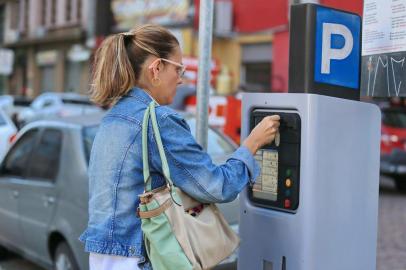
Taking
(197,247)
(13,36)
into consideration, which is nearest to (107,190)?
(197,247)

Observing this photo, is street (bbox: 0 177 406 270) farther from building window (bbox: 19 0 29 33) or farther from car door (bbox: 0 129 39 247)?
building window (bbox: 19 0 29 33)

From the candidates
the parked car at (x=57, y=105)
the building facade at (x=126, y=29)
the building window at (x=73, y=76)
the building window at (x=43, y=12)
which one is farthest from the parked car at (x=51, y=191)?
the building window at (x=43, y=12)

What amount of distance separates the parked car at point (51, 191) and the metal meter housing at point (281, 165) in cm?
144

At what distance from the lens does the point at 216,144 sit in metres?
5.36

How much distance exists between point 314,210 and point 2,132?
27.9ft

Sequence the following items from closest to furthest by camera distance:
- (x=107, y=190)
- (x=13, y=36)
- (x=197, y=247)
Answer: (x=197, y=247), (x=107, y=190), (x=13, y=36)

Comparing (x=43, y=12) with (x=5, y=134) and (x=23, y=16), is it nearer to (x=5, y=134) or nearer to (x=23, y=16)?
(x=23, y=16)

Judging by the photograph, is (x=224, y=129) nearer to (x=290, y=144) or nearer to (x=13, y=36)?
(x=290, y=144)

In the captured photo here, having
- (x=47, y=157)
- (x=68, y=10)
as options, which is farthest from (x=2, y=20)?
(x=47, y=157)

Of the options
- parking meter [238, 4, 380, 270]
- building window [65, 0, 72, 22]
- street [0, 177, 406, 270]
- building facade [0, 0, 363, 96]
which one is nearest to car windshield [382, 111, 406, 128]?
street [0, 177, 406, 270]

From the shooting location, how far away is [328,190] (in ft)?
7.79

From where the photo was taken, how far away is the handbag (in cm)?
202

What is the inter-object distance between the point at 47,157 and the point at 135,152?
3177 mm

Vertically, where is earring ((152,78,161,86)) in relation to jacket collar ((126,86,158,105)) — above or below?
above
